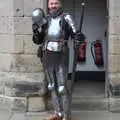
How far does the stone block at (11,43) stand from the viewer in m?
9.88

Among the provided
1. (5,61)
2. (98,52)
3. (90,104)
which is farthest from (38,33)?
(98,52)

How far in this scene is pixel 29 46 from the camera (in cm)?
986

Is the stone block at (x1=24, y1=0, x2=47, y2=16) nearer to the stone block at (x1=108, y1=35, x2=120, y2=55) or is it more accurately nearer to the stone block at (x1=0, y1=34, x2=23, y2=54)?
the stone block at (x1=0, y1=34, x2=23, y2=54)

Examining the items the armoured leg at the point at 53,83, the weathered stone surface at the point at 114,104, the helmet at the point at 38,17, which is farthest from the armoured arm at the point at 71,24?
the weathered stone surface at the point at 114,104

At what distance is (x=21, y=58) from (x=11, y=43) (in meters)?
0.35

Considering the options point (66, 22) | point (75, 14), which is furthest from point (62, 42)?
point (75, 14)

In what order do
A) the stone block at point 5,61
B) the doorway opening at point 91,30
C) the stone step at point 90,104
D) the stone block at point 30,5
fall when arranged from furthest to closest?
the doorway opening at point 91,30 → the stone step at point 90,104 → the stone block at point 5,61 → the stone block at point 30,5

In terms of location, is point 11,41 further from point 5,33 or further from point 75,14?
point 75,14

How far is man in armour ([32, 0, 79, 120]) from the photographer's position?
8602 mm

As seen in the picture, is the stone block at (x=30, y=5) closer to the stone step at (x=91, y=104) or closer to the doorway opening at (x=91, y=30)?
the stone step at (x=91, y=104)

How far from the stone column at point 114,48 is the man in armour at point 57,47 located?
1.36 m

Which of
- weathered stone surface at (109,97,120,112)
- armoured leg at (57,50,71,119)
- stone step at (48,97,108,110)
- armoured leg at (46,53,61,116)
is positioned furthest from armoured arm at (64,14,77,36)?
stone step at (48,97,108,110)

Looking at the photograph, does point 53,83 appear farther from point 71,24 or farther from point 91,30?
point 91,30

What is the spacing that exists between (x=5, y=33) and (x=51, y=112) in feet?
5.77
